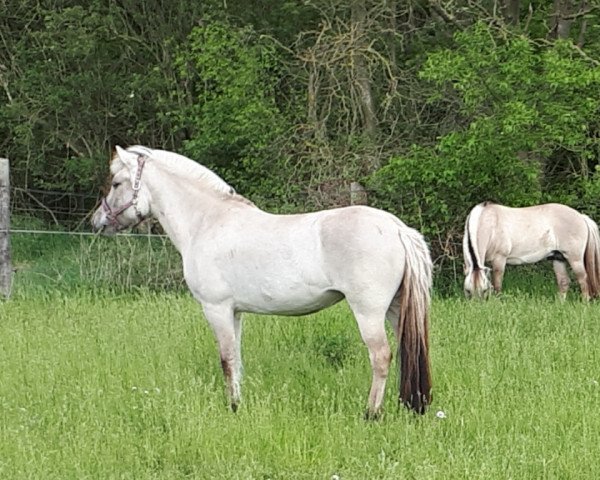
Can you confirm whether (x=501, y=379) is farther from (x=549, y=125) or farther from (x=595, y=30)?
(x=595, y=30)

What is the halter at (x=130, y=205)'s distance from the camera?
585cm

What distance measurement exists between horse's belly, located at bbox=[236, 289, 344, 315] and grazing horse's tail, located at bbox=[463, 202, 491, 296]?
204 inches

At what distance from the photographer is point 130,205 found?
19.3 feet

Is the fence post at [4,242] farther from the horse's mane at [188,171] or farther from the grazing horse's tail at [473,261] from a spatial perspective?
the grazing horse's tail at [473,261]

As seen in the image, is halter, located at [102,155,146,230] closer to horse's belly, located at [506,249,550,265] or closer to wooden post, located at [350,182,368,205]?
wooden post, located at [350,182,368,205]

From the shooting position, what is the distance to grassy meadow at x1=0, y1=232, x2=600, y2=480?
4.09 metres

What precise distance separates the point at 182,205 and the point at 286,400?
66.3 inches

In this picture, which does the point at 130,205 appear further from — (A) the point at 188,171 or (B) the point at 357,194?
(B) the point at 357,194

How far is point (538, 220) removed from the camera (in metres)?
10.6

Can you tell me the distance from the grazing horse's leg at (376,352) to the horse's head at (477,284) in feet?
17.1

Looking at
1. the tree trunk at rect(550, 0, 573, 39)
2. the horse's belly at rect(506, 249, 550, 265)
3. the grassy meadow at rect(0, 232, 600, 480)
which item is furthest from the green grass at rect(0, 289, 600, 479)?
the tree trunk at rect(550, 0, 573, 39)

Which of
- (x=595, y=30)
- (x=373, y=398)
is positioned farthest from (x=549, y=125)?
(x=373, y=398)

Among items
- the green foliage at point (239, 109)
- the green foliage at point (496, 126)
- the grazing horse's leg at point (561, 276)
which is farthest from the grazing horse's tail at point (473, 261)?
the green foliage at point (239, 109)

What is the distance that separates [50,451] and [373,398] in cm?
192
